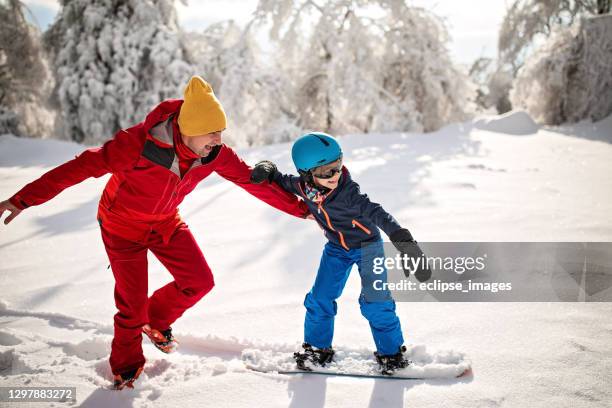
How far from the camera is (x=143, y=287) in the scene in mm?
2094

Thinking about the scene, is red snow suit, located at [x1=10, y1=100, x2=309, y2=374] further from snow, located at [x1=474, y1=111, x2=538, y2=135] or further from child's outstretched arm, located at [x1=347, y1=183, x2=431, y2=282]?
snow, located at [x1=474, y1=111, x2=538, y2=135]

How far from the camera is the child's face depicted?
6.50 feet

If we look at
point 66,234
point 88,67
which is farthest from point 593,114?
point 88,67

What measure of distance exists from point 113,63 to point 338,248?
1069 cm

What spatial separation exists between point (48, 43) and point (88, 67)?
208cm

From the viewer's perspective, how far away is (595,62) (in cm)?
998

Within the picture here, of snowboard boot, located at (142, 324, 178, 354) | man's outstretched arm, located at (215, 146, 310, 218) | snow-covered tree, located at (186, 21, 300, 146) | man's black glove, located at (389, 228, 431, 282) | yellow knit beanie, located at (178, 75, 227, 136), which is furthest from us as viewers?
snow-covered tree, located at (186, 21, 300, 146)

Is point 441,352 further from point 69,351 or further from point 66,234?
point 66,234

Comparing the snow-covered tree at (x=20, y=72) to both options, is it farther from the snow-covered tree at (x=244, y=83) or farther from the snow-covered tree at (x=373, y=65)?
the snow-covered tree at (x=373, y=65)

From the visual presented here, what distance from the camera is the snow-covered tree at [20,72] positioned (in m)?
11.8

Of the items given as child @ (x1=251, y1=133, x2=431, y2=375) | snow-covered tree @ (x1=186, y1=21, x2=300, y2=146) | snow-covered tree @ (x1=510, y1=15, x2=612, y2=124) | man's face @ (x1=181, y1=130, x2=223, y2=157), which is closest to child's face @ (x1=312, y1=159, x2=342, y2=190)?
child @ (x1=251, y1=133, x2=431, y2=375)

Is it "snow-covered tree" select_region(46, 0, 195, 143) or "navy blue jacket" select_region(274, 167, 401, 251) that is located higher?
"snow-covered tree" select_region(46, 0, 195, 143)

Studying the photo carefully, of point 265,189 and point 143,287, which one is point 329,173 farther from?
point 143,287

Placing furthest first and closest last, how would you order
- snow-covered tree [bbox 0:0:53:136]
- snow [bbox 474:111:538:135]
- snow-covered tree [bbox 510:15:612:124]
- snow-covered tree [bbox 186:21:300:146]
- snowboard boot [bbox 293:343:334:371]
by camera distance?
snow-covered tree [bbox 0:0:53:136]
snow-covered tree [bbox 186:21:300:146]
snow-covered tree [bbox 510:15:612:124]
snow [bbox 474:111:538:135]
snowboard boot [bbox 293:343:334:371]
